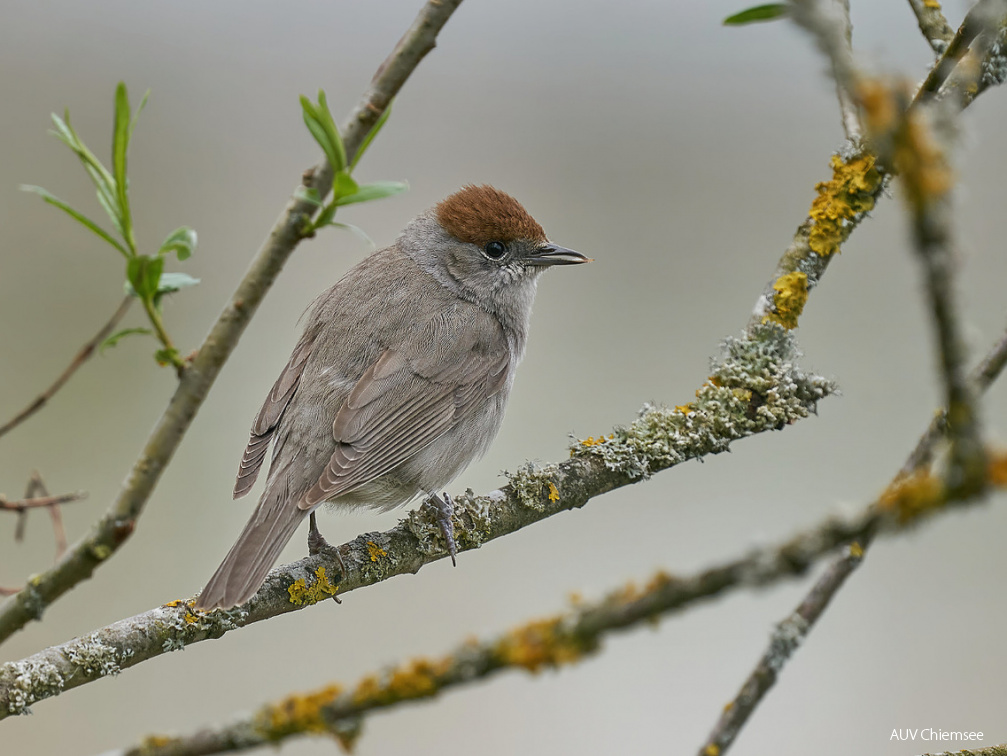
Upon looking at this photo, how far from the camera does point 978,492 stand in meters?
0.76

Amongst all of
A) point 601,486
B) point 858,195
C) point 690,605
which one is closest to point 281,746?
point 690,605

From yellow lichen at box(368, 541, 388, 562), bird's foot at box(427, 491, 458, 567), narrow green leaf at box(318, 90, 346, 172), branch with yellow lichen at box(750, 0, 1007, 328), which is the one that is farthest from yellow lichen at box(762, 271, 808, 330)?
narrow green leaf at box(318, 90, 346, 172)

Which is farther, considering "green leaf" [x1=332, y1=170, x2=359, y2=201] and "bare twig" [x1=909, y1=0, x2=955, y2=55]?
"bare twig" [x1=909, y1=0, x2=955, y2=55]

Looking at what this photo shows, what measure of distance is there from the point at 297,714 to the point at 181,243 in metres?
0.93

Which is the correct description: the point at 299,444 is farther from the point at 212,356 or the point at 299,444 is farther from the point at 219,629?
the point at 212,356

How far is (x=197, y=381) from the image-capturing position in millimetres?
1425

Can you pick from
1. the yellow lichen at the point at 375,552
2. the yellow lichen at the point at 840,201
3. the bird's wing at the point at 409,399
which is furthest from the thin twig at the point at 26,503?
the yellow lichen at the point at 840,201

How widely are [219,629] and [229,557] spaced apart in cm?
21

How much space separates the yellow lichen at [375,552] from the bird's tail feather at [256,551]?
0.27 meters

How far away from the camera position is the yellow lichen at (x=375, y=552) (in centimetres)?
296

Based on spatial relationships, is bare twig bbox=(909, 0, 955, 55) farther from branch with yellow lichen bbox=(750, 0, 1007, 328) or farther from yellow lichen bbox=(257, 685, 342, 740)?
yellow lichen bbox=(257, 685, 342, 740)

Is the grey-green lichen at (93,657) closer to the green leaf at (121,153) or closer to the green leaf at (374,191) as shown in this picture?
the green leaf at (121,153)

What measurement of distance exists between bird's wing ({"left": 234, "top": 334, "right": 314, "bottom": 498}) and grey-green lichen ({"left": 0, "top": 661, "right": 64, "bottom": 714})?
133cm

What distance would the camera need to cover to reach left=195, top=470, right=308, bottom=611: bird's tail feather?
2494 millimetres
